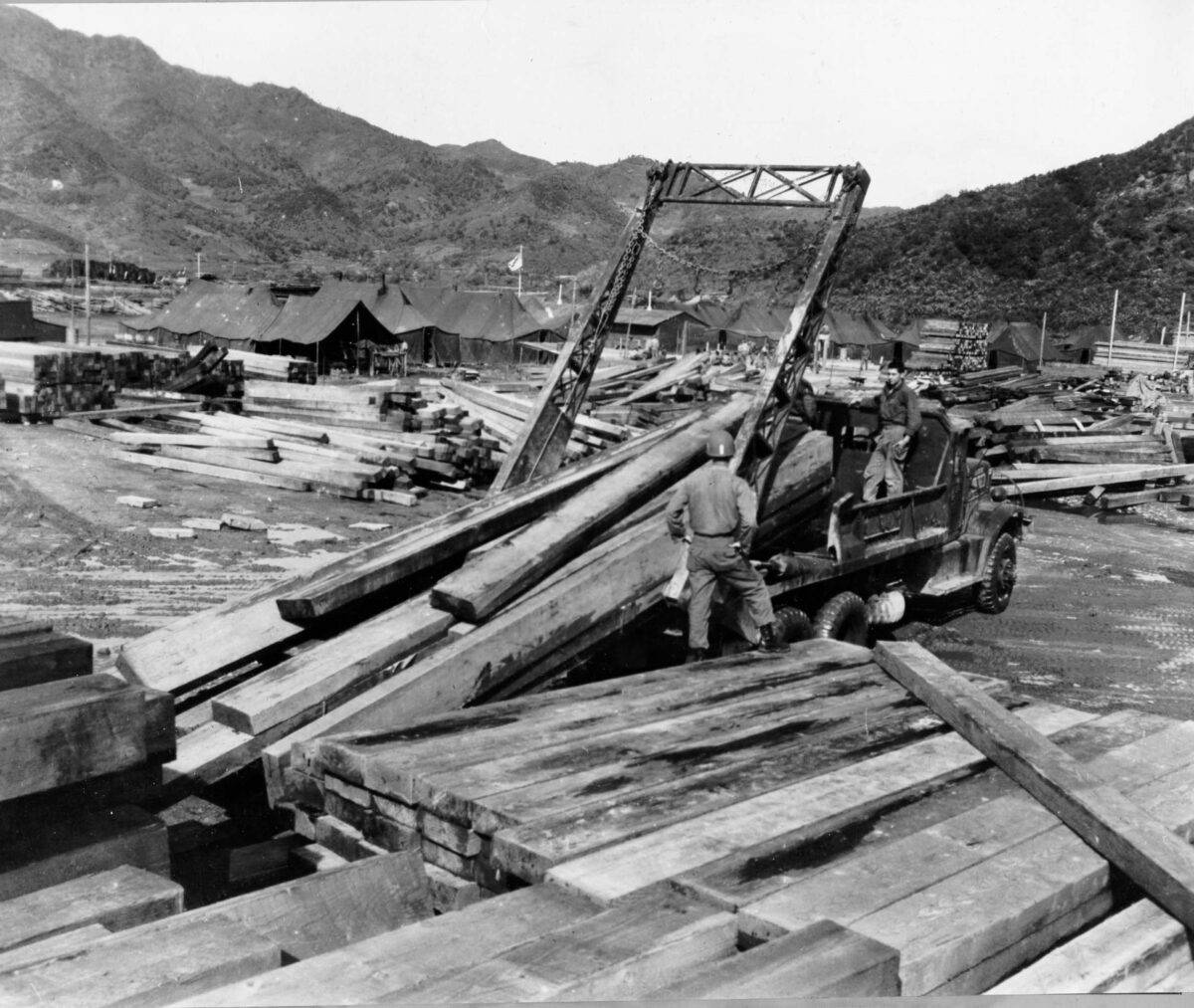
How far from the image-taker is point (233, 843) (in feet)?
17.8

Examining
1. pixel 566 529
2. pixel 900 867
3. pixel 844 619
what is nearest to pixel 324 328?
pixel 844 619

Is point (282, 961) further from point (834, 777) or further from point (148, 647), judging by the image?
point (148, 647)

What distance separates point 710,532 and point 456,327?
105 feet

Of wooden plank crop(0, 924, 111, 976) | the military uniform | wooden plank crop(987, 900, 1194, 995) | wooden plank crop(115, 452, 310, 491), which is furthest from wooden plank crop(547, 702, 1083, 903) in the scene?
→ wooden plank crop(115, 452, 310, 491)

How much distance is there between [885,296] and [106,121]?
196 ft

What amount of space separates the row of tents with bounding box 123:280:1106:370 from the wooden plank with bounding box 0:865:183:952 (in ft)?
88.7

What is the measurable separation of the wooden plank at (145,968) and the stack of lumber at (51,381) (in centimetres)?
1909

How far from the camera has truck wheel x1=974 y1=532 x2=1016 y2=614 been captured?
12273 millimetres

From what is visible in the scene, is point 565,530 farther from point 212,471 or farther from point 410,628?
point 212,471

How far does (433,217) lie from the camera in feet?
398

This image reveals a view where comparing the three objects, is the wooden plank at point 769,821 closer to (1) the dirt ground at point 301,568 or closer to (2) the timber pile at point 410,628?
(2) the timber pile at point 410,628

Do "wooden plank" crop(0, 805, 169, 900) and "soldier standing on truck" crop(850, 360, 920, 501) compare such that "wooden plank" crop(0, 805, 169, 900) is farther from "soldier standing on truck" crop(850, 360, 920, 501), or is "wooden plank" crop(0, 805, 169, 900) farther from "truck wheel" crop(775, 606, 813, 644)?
"soldier standing on truck" crop(850, 360, 920, 501)

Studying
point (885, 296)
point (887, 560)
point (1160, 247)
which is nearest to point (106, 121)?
point (885, 296)

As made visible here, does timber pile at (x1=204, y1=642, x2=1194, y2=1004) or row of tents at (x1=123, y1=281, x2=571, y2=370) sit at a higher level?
row of tents at (x1=123, y1=281, x2=571, y2=370)
